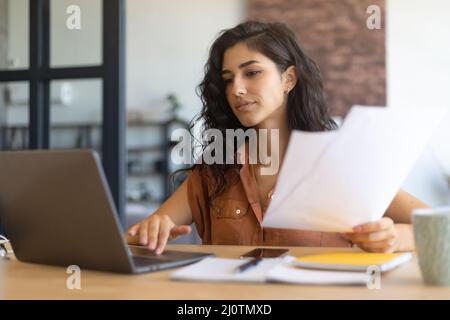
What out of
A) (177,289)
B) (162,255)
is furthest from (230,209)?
(177,289)

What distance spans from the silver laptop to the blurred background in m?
1.79

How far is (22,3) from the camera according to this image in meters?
2.75

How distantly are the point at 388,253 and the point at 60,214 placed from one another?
0.62 meters

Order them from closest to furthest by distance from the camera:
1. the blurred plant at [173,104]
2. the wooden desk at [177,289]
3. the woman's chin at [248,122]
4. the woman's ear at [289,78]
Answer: the wooden desk at [177,289], the woman's chin at [248,122], the woman's ear at [289,78], the blurred plant at [173,104]

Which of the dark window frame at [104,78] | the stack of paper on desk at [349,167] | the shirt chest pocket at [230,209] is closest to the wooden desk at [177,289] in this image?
the stack of paper on desk at [349,167]

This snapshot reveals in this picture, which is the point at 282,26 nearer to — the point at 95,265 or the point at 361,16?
the point at 95,265

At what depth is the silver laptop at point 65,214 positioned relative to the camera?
0.87m

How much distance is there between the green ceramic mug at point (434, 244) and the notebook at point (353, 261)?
8 centimetres

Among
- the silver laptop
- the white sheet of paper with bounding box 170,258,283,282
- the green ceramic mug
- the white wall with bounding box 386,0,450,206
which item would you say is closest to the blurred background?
the white wall with bounding box 386,0,450,206

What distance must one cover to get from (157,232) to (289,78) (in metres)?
0.86

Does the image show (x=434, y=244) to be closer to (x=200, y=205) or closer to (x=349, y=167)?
(x=349, y=167)

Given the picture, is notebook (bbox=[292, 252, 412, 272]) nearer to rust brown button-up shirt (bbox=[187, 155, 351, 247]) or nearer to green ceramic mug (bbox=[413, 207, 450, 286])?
green ceramic mug (bbox=[413, 207, 450, 286])

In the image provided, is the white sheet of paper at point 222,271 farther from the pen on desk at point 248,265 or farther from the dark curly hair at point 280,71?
the dark curly hair at point 280,71
